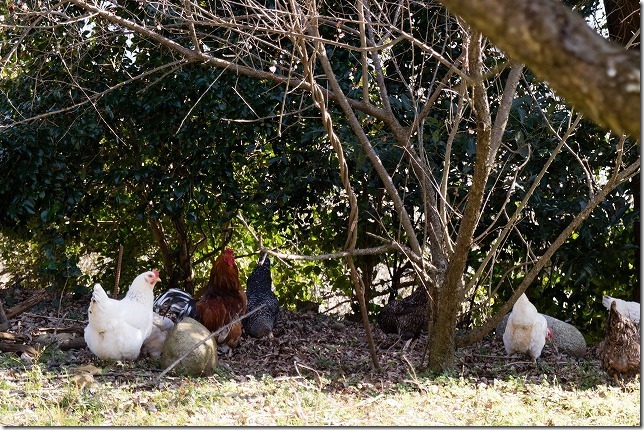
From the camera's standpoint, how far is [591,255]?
7566mm

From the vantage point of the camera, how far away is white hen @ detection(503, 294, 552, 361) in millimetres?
6488

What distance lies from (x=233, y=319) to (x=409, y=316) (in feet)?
5.34

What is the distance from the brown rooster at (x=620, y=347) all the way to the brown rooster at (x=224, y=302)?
114 inches

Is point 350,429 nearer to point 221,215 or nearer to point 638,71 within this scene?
point 638,71

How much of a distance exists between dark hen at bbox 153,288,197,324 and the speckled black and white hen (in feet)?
1.62

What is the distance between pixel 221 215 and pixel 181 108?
117 cm

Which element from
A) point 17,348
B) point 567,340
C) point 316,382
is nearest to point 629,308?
point 567,340

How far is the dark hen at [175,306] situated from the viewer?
22.6 feet

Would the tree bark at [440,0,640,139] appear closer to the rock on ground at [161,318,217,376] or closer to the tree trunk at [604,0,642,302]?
the rock on ground at [161,318,217,376]

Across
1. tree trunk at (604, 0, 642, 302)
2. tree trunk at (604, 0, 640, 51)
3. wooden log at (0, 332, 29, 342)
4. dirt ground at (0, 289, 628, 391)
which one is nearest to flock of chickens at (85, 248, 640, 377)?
dirt ground at (0, 289, 628, 391)

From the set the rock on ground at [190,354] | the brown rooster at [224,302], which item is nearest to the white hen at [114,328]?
the rock on ground at [190,354]

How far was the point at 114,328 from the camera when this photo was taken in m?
5.76

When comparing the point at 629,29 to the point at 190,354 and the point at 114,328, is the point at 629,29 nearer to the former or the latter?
the point at 190,354

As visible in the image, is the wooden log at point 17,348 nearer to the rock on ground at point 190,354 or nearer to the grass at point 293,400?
the grass at point 293,400
